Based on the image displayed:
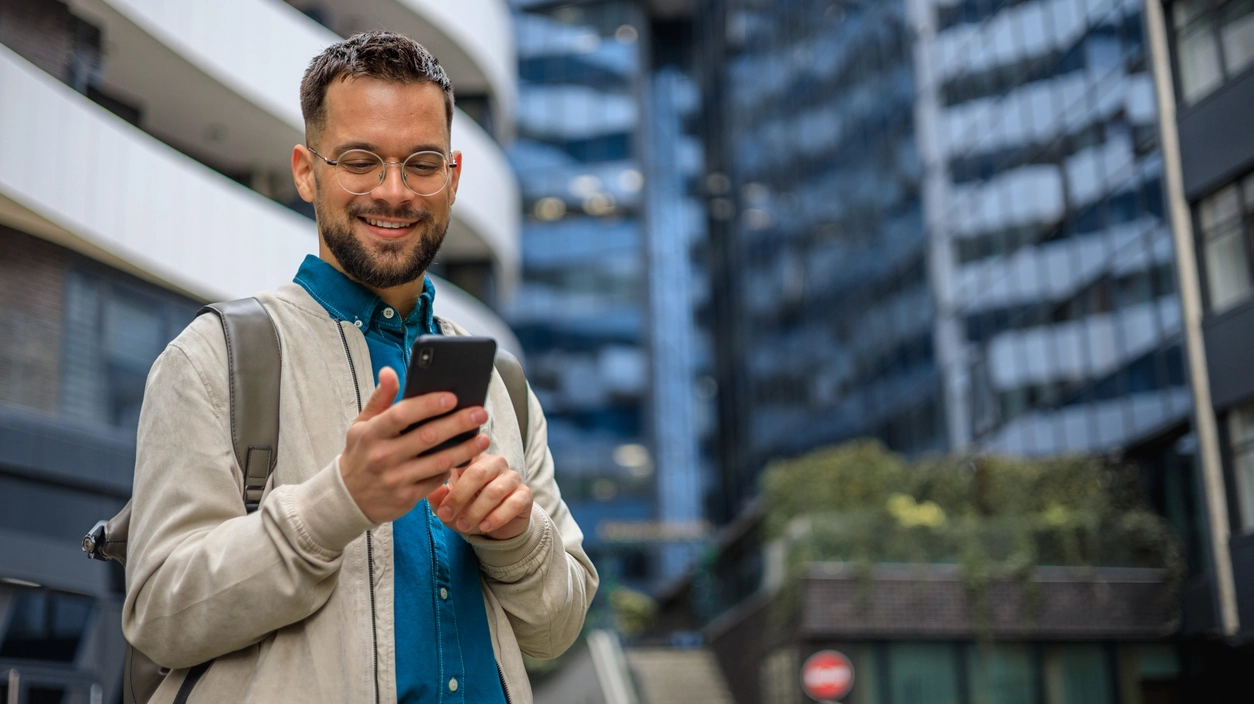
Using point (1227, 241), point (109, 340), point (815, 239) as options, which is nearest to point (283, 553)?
point (109, 340)

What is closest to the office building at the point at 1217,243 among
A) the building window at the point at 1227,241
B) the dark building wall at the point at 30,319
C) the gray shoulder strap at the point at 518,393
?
the building window at the point at 1227,241

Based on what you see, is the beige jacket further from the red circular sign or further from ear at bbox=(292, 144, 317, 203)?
the red circular sign

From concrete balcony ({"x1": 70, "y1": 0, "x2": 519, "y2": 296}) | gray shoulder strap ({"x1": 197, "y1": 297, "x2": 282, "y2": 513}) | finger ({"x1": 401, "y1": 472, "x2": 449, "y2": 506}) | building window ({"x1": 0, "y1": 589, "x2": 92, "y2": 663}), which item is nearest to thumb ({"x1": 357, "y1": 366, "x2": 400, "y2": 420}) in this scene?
finger ({"x1": 401, "y1": 472, "x2": 449, "y2": 506})

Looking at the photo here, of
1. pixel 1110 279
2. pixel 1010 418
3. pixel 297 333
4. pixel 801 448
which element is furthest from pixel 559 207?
pixel 297 333

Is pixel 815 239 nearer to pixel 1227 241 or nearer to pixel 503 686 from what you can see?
pixel 1227 241

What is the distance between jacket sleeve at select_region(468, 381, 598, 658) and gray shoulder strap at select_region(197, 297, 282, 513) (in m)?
0.38

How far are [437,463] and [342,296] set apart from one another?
0.63 metres

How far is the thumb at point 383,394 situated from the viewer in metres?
1.87

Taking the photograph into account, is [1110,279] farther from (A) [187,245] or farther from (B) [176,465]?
(B) [176,465]

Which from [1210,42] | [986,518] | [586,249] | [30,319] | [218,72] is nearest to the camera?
[30,319]

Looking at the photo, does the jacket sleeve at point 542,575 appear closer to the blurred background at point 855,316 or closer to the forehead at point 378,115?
A: the forehead at point 378,115

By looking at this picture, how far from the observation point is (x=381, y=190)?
7.75 ft

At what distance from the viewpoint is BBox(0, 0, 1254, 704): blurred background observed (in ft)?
40.2

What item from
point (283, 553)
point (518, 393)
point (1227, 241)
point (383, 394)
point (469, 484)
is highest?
point (1227, 241)
